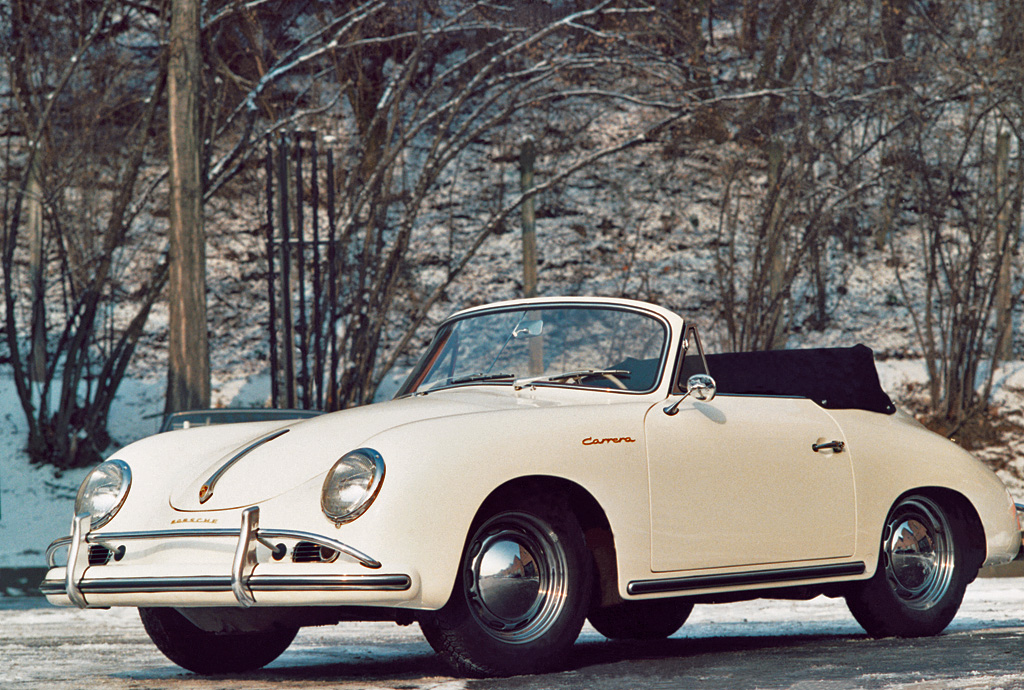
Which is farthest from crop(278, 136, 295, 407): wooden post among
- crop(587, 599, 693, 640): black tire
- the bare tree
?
crop(587, 599, 693, 640): black tire

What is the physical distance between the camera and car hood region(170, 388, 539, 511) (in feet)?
13.9

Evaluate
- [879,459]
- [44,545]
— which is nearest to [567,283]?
[44,545]

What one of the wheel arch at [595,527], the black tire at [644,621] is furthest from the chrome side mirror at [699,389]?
the black tire at [644,621]

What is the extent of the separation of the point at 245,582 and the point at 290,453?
61cm

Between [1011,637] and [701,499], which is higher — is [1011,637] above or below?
below

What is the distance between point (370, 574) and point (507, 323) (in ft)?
5.87

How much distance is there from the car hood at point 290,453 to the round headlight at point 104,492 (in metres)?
0.24

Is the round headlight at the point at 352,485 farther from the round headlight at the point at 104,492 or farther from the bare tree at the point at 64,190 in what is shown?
the bare tree at the point at 64,190

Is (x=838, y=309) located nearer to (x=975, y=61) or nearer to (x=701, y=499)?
(x=975, y=61)

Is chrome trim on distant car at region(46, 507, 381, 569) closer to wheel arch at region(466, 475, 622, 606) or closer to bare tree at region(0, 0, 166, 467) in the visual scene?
wheel arch at region(466, 475, 622, 606)

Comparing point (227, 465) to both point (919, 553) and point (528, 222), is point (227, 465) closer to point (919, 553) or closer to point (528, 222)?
point (919, 553)

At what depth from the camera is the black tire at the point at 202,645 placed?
16.0 ft

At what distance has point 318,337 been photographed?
13.8 meters

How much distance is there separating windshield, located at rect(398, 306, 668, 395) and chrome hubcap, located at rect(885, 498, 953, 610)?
152cm
